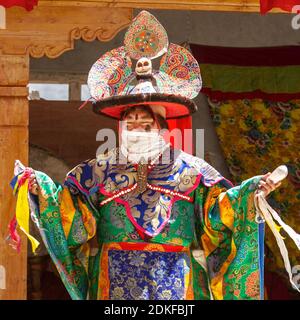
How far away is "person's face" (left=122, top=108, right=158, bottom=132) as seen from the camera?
564 cm

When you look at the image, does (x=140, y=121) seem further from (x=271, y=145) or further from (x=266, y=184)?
(x=271, y=145)

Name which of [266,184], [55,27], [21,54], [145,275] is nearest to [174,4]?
[55,27]

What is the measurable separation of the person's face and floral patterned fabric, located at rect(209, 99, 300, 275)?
297 cm

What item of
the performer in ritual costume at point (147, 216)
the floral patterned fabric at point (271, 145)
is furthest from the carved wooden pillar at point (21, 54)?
the floral patterned fabric at point (271, 145)

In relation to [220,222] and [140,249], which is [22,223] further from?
[220,222]

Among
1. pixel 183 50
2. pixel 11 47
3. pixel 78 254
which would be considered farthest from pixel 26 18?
pixel 78 254

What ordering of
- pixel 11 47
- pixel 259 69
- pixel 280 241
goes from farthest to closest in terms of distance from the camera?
pixel 259 69, pixel 11 47, pixel 280 241

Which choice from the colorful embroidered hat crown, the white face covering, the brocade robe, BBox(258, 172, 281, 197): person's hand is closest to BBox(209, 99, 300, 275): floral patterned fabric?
the colorful embroidered hat crown

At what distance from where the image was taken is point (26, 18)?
663 centimetres

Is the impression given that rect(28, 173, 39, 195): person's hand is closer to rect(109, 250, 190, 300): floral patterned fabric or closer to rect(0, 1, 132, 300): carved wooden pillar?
rect(109, 250, 190, 300): floral patterned fabric

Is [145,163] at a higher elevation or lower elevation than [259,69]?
lower

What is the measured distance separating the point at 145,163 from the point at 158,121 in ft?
0.79


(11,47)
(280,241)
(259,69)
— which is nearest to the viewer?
(280,241)
